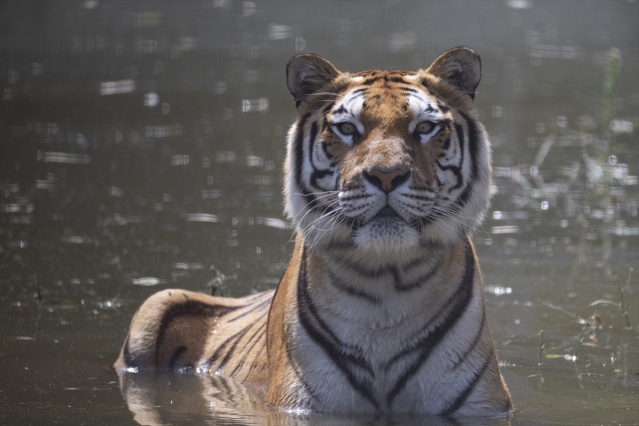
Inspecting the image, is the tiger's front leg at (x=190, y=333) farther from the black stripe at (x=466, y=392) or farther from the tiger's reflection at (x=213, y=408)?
the black stripe at (x=466, y=392)

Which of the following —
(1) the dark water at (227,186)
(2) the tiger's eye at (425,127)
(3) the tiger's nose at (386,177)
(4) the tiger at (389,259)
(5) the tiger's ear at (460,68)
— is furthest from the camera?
(1) the dark water at (227,186)

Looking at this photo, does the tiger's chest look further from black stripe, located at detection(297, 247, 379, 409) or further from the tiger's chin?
the tiger's chin

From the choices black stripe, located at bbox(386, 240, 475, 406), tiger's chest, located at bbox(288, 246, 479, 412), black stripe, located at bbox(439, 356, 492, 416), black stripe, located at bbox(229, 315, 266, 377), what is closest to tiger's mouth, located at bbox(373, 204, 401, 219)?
tiger's chest, located at bbox(288, 246, 479, 412)

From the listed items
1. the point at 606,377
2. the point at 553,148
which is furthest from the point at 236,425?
the point at 553,148

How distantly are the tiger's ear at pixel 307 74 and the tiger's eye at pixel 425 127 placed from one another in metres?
0.36

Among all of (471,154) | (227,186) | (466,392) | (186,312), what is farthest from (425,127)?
(227,186)

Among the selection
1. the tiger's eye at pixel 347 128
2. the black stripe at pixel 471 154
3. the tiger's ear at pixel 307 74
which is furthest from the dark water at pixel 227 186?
the tiger's ear at pixel 307 74

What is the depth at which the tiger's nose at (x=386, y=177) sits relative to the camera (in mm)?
3229

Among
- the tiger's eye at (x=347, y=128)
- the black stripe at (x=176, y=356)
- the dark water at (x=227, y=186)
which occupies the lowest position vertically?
the dark water at (x=227, y=186)

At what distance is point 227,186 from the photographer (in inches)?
281

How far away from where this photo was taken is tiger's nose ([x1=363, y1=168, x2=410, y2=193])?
3.23 meters

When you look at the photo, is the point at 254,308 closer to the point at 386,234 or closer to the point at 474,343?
the point at 474,343

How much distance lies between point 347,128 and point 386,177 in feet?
1.01

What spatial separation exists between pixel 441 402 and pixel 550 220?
10.8ft
